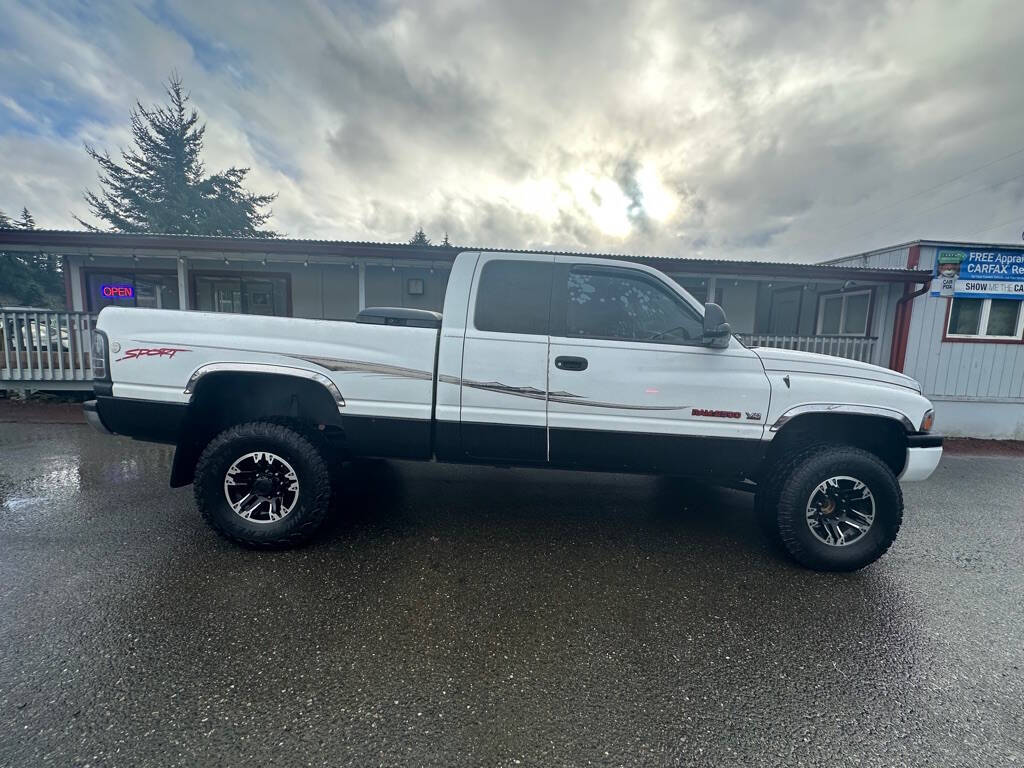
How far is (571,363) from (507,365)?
1.41 ft

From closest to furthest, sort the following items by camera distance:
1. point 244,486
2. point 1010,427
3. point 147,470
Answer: point 244,486
point 147,470
point 1010,427

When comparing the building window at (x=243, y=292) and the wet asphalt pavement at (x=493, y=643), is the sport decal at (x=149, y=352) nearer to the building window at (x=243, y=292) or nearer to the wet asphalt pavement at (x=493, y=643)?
the wet asphalt pavement at (x=493, y=643)

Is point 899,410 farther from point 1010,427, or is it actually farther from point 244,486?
point 1010,427

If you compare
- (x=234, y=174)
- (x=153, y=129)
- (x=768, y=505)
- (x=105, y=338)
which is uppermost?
(x=153, y=129)

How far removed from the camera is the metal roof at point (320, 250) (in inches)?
310

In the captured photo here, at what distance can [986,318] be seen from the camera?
8.11 metres

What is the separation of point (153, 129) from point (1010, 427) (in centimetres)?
3721

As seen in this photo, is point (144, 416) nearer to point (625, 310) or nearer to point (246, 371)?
point (246, 371)

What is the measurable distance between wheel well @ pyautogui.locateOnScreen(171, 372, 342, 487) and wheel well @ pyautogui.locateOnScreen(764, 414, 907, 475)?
124 inches

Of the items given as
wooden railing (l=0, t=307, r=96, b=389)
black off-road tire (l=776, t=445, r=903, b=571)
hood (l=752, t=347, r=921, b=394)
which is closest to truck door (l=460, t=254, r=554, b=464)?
hood (l=752, t=347, r=921, b=394)

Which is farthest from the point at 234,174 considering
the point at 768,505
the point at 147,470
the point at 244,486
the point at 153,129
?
the point at 768,505

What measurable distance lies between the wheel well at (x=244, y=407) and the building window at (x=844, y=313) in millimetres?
10142

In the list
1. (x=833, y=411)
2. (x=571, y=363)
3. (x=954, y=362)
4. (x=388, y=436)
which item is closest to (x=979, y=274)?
(x=954, y=362)

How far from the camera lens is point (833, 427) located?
129 inches
